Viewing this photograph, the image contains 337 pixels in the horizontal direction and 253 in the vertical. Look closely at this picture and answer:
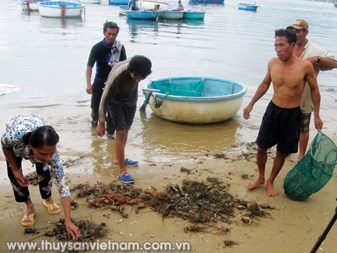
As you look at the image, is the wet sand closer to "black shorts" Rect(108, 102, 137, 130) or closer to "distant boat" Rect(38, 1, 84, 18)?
"black shorts" Rect(108, 102, 137, 130)

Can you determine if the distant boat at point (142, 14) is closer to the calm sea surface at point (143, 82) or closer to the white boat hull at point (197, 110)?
the calm sea surface at point (143, 82)

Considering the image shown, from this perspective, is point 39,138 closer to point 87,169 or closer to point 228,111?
point 87,169

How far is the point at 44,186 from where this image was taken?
368cm

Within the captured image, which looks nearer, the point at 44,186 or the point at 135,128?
the point at 44,186

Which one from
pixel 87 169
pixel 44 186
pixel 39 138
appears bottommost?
pixel 87 169

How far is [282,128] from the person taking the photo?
4.16 meters

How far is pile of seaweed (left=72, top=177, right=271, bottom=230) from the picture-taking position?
3.92 metres

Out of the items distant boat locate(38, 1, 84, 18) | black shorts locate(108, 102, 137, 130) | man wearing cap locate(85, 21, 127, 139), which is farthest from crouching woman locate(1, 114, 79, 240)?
distant boat locate(38, 1, 84, 18)

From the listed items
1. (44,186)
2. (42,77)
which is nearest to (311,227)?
(44,186)

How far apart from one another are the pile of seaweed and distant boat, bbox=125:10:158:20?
1045 inches

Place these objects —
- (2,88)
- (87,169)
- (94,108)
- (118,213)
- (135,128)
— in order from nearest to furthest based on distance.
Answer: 1. (118,213)
2. (87,169)
3. (94,108)
4. (135,128)
5. (2,88)

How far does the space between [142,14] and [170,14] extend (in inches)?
105

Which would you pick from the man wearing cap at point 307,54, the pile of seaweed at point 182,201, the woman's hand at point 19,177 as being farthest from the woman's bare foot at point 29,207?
the man wearing cap at point 307,54

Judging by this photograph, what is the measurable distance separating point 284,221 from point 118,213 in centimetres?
179
